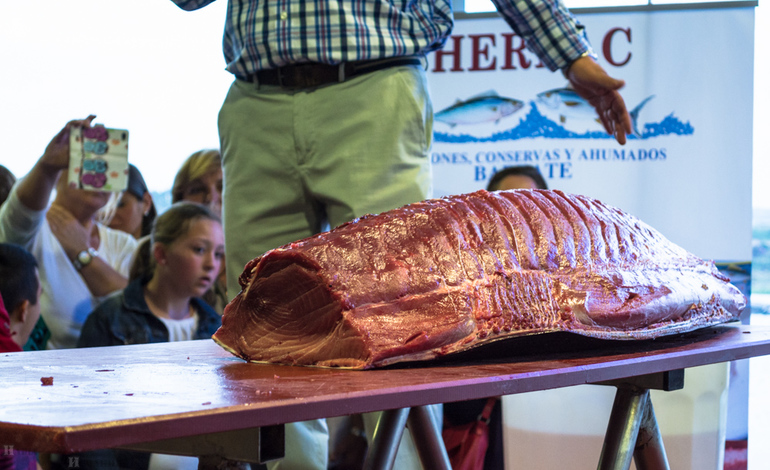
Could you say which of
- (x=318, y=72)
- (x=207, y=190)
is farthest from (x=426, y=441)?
(x=207, y=190)

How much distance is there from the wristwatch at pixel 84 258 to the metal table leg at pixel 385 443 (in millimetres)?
2083

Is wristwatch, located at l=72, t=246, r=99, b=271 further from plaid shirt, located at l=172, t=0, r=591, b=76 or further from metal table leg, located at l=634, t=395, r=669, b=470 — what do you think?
metal table leg, located at l=634, t=395, r=669, b=470

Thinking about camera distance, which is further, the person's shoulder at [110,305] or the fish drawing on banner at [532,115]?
the fish drawing on banner at [532,115]

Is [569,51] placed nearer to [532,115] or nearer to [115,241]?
[532,115]

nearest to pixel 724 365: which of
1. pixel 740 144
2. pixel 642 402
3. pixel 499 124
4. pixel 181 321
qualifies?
pixel 642 402

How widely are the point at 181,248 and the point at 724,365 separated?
252 centimetres

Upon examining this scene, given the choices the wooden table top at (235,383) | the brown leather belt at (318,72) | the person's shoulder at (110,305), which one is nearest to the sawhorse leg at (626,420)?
the wooden table top at (235,383)

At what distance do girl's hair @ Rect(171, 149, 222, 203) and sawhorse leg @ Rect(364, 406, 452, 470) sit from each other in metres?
2.14

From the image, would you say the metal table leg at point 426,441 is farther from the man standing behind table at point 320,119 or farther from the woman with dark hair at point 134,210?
the woman with dark hair at point 134,210

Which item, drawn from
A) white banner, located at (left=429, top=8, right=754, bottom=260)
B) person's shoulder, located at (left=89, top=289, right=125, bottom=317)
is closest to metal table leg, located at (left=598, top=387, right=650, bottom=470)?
white banner, located at (left=429, top=8, right=754, bottom=260)

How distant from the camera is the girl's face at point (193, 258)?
396 centimetres

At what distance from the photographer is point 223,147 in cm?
244

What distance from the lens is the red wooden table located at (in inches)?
34.2

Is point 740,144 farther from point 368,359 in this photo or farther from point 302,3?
point 368,359
